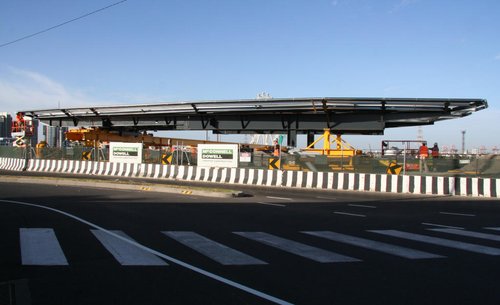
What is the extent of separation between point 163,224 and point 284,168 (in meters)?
15.3

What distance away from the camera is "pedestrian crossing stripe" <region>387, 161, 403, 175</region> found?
22.2m

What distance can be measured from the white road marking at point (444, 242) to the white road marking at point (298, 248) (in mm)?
2456

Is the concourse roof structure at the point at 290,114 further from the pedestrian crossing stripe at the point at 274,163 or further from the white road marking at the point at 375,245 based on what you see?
the white road marking at the point at 375,245

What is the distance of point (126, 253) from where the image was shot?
743 centimetres

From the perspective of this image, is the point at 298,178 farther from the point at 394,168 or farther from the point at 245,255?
the point at 245,255

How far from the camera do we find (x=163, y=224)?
10.7 meters

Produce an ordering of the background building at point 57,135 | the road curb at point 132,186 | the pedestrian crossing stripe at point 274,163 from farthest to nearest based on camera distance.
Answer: the background building at point 57,135, the pedestrian crossing stripe at point 274,163, the road curb at point 132,186

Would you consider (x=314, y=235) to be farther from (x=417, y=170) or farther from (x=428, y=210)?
(x=417, y=170)

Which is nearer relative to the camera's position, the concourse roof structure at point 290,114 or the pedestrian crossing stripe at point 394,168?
the pedestrian crossing stripe at point 394,168

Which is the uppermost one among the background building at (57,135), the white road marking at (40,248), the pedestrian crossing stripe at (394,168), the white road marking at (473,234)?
the background building at (57,135)

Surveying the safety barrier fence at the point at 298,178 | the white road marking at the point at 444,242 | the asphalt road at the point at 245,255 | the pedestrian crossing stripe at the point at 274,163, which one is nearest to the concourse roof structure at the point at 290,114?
the pedestrian crossing stripe at the point at 274,163

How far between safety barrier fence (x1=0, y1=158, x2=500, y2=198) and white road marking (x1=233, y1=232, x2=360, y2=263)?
13138mm

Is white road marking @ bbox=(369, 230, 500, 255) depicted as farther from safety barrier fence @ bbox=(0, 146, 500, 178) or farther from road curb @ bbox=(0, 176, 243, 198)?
safety barrier fence @ bbox=(0, 146, 500, 178)

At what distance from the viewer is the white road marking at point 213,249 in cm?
705
